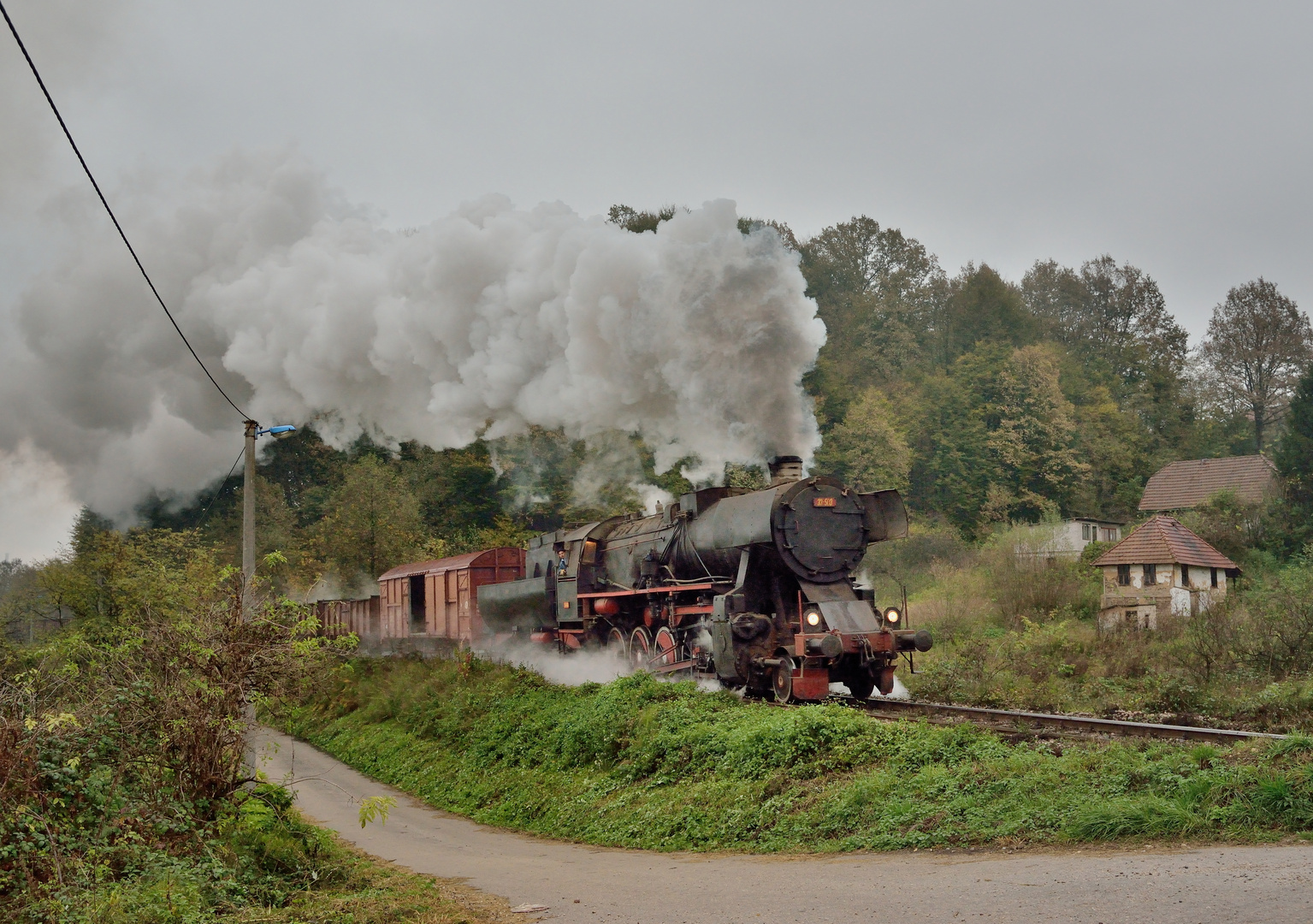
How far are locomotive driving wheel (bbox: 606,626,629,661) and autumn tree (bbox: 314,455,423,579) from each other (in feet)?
59.5

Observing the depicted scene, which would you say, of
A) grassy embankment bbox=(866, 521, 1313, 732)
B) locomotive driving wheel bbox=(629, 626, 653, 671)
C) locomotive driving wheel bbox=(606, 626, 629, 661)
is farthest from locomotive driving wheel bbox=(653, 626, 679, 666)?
grassy embankment bbox=(866, 521, 1313, 732)

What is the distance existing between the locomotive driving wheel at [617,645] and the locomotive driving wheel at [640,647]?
17cm

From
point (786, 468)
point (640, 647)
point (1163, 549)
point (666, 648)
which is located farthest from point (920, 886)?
point (1163, 549)

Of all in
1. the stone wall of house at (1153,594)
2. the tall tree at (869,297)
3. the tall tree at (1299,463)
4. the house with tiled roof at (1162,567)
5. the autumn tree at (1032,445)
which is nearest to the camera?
the stone wall of house at (1153,594)

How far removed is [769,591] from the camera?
15742 millimetres

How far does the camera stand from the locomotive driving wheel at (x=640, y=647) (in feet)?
61.4

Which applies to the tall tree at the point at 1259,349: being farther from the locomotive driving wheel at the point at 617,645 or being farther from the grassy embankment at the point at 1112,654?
the locomotive driving wheel at the point at 617,645

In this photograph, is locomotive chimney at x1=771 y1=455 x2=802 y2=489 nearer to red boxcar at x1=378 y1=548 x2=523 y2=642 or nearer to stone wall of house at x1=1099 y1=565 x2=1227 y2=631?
red boxcar at x1=378 y1=548 x2=523 y2=642

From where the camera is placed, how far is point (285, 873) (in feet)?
30.5

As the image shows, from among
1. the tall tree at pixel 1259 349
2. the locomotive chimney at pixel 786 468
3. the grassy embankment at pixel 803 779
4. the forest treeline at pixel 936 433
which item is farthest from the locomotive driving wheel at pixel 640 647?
the tall tree at pixel 1259 349

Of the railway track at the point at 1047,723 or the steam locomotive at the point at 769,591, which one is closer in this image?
the railway track at the point at 1047,723

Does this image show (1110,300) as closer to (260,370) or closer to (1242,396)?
(1242,396)

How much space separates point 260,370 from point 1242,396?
51496mm

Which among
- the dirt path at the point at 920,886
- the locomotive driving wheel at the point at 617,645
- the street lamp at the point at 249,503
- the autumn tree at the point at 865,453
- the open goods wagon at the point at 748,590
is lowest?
the dirt path at the point at 920,886
